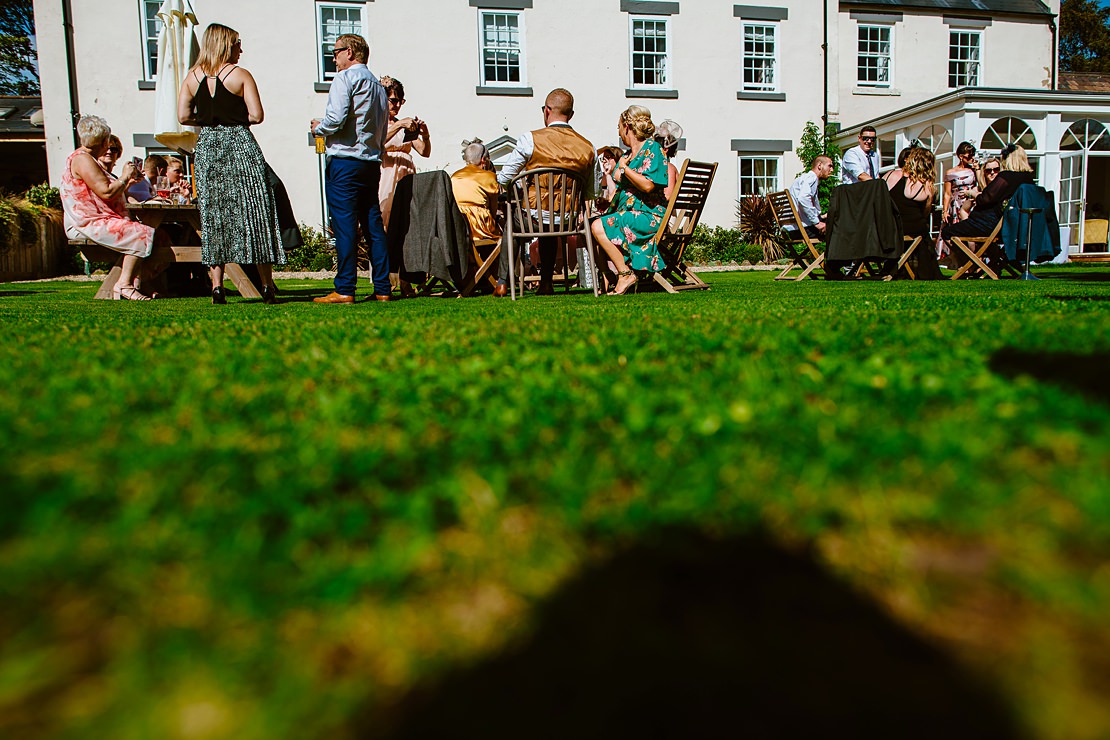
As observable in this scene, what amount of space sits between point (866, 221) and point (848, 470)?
817 cm

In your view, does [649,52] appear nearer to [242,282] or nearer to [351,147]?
[242,282]

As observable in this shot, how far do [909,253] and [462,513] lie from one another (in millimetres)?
8889

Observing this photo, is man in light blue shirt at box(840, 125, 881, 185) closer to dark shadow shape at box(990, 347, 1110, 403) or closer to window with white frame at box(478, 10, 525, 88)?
window with white frame at box(478, 10, 525, 88)

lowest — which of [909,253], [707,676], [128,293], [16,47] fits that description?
[707,676]

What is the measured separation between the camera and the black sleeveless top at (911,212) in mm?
8836

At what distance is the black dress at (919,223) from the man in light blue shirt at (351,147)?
581cm

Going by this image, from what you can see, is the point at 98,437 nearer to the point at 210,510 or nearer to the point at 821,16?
the point at 210,510

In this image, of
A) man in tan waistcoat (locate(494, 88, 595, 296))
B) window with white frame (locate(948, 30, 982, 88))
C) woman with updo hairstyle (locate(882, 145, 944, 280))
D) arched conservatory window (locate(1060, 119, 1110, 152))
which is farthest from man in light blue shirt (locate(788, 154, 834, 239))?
window with white frame (locate(948, 30, 982, 88))

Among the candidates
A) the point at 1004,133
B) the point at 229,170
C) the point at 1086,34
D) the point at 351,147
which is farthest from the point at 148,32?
the point at 1086,34

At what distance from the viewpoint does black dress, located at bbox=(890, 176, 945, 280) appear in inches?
348

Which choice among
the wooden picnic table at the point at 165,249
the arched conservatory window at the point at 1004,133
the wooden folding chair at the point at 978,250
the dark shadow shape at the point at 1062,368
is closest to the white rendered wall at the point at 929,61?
the arched conservatory window at the point at 1004,133

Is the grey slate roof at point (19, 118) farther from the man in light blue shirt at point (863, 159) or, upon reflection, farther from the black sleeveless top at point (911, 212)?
the black sleeveless top at point (911, 212)

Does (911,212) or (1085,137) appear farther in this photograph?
(1085,137)

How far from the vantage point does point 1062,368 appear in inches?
83.0
